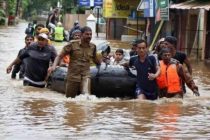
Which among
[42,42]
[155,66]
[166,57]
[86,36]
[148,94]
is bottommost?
[148,94]

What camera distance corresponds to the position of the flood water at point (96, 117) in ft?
27.5

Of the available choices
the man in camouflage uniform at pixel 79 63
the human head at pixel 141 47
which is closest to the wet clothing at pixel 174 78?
the human head at pixel 141 47

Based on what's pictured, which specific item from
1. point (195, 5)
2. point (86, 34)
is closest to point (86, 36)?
point (86, 34)

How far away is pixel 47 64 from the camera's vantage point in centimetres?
1320

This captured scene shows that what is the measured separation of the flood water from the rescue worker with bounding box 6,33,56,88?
19 cm

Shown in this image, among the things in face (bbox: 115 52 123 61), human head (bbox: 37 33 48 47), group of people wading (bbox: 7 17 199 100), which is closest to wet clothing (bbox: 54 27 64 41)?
face (bbox: 115 52 123 61)

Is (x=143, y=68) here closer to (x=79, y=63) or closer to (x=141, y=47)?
(x=141, y=47)

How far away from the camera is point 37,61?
43.0 feet

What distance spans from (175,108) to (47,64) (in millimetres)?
3248

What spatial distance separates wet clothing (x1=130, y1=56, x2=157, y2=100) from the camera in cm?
1122

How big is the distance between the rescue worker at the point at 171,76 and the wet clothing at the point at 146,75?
0.59 feet

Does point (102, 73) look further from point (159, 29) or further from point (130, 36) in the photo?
point (130, 36)

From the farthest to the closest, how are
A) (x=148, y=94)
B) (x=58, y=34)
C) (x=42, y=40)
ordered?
(x=58, y=34) < (x=42, y=40) < (x=148, y=94)

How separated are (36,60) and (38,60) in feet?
0.14
